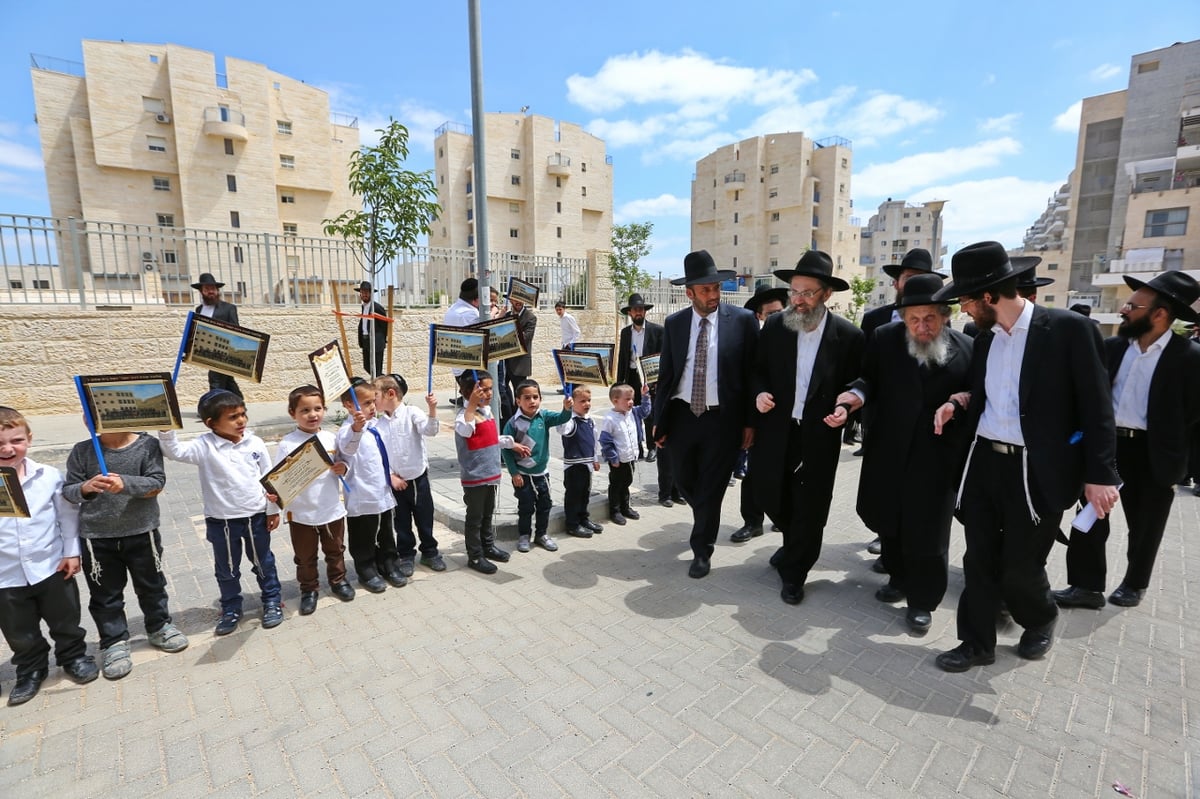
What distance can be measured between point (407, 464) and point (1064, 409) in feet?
12.9

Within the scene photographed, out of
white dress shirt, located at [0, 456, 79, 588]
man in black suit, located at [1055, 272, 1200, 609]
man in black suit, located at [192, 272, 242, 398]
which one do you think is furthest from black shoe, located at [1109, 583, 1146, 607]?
man in black suit, located at [192, 272, 242, 398]

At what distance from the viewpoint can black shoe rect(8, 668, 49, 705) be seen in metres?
2.83

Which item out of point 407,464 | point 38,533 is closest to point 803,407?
point 407,464

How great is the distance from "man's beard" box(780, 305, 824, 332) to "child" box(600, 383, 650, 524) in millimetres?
1880

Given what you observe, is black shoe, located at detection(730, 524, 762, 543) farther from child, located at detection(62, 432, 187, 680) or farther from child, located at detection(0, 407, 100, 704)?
child, located at detection(0, 407, 100, 704)

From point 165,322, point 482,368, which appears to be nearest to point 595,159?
point 165,322

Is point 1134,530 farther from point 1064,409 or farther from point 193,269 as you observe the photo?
point 193,269

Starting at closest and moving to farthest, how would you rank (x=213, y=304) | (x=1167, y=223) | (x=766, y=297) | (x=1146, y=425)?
(x=1146, y=425)
(x=766, y=297)
(x=213, y=304)
(x=1167, y=223)

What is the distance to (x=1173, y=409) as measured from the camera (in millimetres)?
3631

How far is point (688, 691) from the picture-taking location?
2969 mm

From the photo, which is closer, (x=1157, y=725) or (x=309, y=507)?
(x=1157, y=725)

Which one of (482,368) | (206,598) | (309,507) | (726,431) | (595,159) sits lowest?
(206,598)

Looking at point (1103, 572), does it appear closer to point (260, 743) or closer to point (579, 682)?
point (579, 682)

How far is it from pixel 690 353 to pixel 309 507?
281 centimetres
